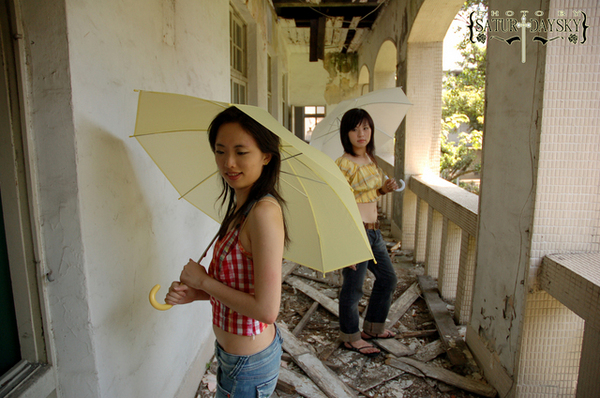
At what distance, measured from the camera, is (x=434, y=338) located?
3457 mm

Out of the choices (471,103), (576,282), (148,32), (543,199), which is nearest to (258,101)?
(148,32)

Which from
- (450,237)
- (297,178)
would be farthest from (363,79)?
(297,178)

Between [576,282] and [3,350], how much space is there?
8.04 feet

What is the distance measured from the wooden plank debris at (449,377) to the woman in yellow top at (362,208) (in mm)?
234

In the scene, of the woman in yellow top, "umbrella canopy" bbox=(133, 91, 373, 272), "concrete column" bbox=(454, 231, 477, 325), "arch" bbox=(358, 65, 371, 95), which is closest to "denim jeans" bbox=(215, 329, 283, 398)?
"umbrella canopy" bbox=(133, 91, 373, 272)

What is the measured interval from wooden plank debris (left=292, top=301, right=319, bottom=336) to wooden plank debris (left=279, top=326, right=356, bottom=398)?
0.19 metres

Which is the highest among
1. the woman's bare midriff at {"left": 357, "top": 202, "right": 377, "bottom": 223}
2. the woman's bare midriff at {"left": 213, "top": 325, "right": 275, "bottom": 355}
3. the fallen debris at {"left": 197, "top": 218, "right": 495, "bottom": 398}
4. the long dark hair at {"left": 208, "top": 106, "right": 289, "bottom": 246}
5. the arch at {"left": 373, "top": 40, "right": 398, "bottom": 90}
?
the arch at {"left": 373, "top": 40, "right": 398, "bottom": 90}

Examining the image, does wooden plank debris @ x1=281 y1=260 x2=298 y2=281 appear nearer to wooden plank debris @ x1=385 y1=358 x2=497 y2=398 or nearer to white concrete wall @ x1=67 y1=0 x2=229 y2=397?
wooden plank debris @ x1=385 y1=358 x2=497 y2=398

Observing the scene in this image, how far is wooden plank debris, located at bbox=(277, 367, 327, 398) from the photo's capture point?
8.71ft

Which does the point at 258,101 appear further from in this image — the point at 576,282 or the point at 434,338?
the point at 576,282

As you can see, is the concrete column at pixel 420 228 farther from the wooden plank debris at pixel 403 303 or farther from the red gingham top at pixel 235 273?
the red gingham top at pixel 235 273

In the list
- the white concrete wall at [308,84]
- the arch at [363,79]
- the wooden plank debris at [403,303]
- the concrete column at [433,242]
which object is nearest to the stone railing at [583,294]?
the wooden plank debris at [403,303]

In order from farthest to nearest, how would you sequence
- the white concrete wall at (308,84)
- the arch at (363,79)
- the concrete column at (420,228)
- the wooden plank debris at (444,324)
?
1. the white concrete wall at (308,84)
2. the arch at (363,79)
3. the concrete column at (420,228)
4. the wooden plank debris at (444,324)

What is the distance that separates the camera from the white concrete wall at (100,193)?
50.0 inches
